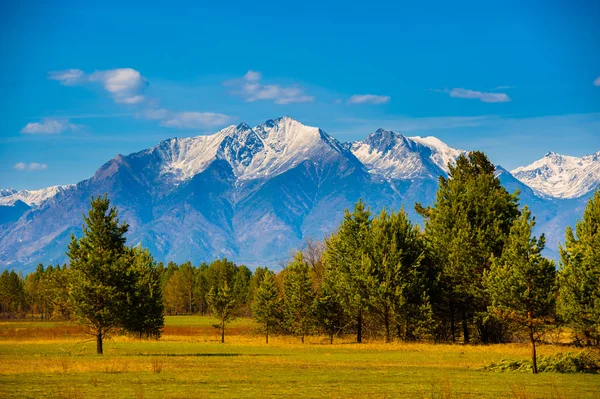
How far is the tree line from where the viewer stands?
51.0 meters

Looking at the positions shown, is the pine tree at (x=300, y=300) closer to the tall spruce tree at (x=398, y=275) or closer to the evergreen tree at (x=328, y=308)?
the evergreen tree at (x=328, y=308)

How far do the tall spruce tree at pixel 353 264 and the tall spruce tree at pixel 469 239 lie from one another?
8434 mm

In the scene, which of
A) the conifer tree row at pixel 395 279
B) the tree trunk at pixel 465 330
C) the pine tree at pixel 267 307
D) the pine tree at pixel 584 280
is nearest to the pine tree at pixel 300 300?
the conifer tree row at pixel 395 279

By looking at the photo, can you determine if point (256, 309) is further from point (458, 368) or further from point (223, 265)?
point (223, 265)

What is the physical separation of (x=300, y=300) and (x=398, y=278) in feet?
46.5

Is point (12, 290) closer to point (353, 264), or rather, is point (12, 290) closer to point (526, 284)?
A: point (353, 264)

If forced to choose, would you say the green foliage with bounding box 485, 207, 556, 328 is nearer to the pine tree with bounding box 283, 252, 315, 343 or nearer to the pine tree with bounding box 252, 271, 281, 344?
the pine tree with bounding box 283, 252, 315, 343

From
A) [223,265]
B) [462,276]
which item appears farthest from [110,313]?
[223,265]

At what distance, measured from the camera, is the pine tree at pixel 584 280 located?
48541mm

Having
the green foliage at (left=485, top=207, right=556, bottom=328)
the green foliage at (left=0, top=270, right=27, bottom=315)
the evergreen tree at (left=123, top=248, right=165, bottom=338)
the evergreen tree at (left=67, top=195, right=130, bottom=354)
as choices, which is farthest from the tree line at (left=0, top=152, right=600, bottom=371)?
the green foliage at (left=0, top=270, right=27, bottom=315)

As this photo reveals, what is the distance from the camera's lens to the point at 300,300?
77.5 metres

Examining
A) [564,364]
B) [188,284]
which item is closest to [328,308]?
[564,364]

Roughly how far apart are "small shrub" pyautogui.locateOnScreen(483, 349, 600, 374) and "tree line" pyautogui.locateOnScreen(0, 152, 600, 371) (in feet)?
16.6

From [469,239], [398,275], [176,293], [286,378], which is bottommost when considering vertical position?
[286,378]
